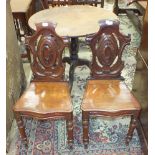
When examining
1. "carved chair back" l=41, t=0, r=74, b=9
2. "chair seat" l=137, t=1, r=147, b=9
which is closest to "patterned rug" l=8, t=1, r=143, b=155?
"carved chair back" l=41, t=0, r=74, b=9

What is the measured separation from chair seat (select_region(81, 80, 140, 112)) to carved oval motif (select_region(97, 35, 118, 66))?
0.21m

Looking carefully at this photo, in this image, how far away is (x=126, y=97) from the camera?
A: 7.03ft

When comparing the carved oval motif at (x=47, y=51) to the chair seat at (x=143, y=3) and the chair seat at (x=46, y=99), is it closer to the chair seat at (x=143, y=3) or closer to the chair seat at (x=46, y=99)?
the chair seat at (x=46, y=99)

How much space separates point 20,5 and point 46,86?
177cm

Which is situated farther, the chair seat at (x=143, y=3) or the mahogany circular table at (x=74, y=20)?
the chair seat at (x=143, y=3)

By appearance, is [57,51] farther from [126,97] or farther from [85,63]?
[85,63]

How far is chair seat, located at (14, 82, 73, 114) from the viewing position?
206cm

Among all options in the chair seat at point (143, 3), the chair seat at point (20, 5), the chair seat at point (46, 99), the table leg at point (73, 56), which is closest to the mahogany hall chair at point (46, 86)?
the chair seat at point (46, 99)

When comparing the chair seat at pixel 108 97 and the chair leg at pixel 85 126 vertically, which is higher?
the chair seat at pixel 108 97

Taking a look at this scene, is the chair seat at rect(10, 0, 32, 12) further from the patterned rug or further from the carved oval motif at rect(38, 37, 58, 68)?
the patterned rug

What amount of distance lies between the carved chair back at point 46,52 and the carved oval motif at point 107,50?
35 centimetres

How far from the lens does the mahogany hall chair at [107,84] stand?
2045 millimetres

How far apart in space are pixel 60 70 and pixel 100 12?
117cm
